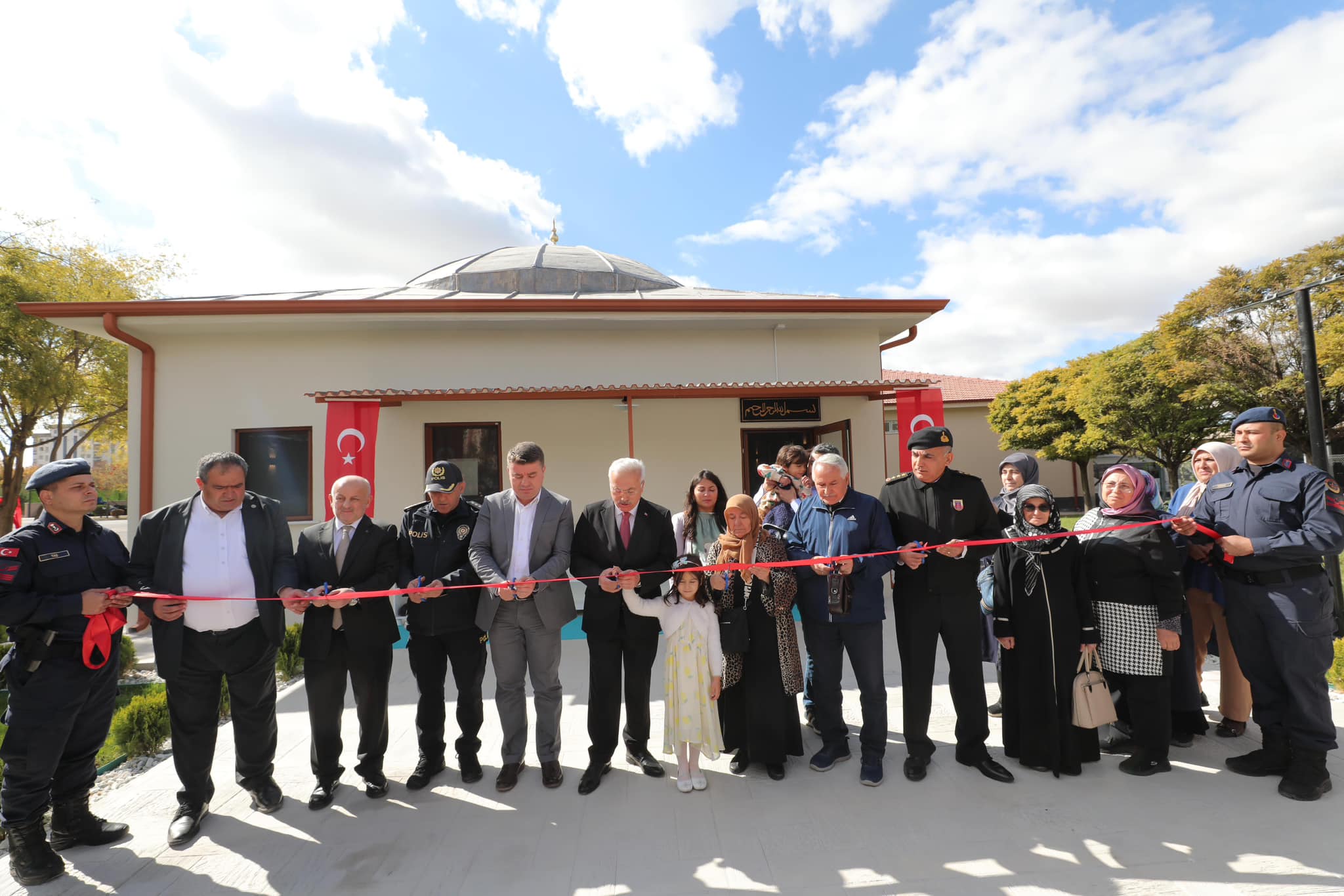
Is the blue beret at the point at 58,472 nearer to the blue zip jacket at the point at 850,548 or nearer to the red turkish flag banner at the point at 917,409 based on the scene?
the blue zip jacket at the point at 850,548

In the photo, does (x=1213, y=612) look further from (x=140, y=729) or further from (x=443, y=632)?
(x=140, y=729)

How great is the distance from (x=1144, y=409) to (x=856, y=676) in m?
19.6

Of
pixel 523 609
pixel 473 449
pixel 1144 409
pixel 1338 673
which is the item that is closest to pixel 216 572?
pixel 523 609

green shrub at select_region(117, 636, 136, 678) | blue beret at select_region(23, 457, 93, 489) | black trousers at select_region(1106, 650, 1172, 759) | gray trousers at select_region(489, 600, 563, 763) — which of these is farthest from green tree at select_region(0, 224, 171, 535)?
black trousers at select_region(1106, 650, 1172, 759)

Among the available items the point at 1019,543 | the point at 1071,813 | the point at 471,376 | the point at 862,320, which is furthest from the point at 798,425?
the point at 1071,813

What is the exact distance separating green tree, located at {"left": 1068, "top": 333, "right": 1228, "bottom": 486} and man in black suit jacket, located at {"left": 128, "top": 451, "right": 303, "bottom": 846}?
20674 mm

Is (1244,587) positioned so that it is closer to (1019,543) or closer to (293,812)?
(1019,543)

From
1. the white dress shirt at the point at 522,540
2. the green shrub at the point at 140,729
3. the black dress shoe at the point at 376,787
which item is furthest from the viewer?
the green shrub at the point at 140,729

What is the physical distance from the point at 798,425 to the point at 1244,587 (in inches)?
239

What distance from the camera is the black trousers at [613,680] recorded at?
3566mm

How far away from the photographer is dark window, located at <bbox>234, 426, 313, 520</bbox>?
27.3ft

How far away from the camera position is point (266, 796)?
332 centimetres

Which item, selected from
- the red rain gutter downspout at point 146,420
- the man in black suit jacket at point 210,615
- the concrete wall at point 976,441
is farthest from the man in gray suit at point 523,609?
the concrete wall at point 976,441

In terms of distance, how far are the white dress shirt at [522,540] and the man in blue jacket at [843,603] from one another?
155cm
